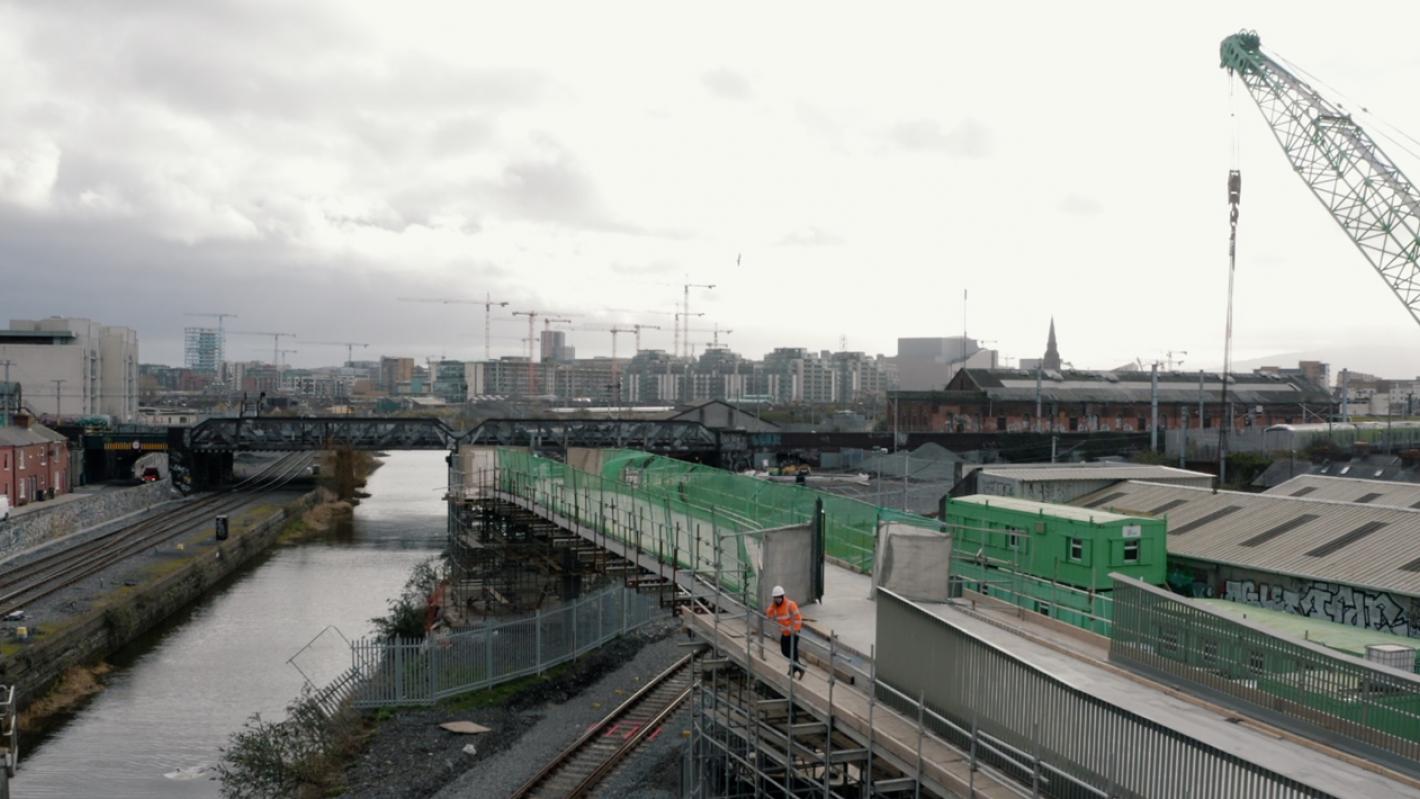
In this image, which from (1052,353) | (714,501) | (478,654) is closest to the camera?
(714,501)

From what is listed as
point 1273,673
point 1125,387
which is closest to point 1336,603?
point 1273,673

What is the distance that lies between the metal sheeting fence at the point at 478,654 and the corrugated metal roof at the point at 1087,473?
11140 millimetres

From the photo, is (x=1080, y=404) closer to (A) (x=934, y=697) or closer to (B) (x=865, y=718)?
(B) (x=865, y=718)

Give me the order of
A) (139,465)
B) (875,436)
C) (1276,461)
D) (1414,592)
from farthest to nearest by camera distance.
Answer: (139,465), (875,436), (1276,461), (1414,592)

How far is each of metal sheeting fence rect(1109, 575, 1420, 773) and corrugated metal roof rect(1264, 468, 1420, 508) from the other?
18855 millimetres

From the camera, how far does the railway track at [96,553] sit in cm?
2612

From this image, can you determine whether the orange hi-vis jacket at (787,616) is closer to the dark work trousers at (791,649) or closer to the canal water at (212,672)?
the dark work trousers at (791,649)

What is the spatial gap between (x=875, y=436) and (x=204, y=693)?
34.3 m

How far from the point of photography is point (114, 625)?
80.3 ft

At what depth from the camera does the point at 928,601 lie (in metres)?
11.6

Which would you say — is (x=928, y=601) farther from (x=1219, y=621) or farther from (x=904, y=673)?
(x=1219, y=621)

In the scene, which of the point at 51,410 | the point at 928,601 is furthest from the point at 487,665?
the point at 51,410

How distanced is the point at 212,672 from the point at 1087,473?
21.1 meters

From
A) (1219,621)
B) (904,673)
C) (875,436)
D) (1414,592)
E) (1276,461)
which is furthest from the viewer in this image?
(875,436)
